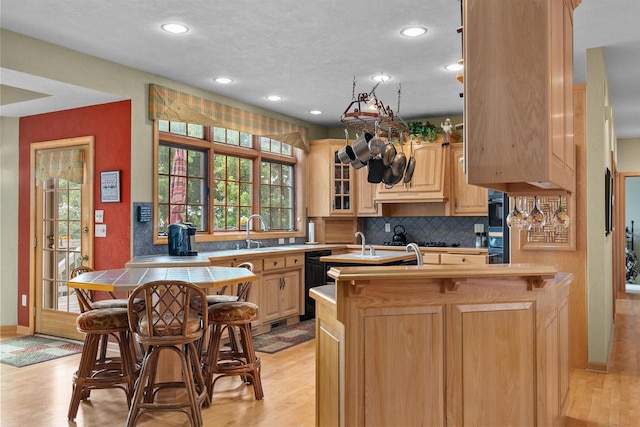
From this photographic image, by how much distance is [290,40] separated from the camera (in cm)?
407

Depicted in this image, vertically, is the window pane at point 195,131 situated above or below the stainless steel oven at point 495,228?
above

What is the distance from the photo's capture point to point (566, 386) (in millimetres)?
3369

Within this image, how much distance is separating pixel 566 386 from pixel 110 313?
2.84 meters

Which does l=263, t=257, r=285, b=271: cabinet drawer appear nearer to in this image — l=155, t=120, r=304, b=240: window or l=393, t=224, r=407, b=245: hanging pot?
l=155, t=120, r=304, b=240: window

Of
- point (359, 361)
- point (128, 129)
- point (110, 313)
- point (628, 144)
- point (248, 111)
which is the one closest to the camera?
point (359, 361)

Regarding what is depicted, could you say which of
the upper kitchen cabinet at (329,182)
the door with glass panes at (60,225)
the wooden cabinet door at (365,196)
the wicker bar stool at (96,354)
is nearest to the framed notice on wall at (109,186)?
the door with glass panes at (60,225)

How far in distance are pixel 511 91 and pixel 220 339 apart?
94.2 inches

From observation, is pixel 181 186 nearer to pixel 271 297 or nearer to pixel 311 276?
pixel 271 297

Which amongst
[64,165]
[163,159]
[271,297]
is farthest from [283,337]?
[64,165]

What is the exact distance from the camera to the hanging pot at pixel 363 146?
14.4ft

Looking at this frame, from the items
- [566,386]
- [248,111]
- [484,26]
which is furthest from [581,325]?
[248,111]

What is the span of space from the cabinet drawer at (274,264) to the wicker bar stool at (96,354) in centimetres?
221

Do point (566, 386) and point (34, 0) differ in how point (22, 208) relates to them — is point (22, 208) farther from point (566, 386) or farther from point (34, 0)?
point (566, 386)

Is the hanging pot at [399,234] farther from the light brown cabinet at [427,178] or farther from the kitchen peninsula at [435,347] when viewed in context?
the kitchen peninsula at [435,347]
